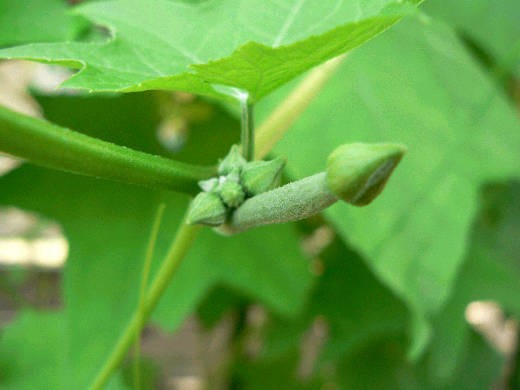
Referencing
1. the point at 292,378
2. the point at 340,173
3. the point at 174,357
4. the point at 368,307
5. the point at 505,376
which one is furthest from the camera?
the point at 174,357

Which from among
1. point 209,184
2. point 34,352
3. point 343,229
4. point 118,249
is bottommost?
point 34,352

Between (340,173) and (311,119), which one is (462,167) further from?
(340,173)

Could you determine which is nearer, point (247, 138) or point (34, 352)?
point (247, 138)

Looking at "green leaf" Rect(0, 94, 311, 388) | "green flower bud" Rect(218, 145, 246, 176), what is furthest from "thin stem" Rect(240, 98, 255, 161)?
"green leaf" Rect(0, 94, 311, 388)

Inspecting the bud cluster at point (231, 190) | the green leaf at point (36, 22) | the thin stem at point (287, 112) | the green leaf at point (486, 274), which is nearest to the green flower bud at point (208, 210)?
the bud cluster at point (231, 190)

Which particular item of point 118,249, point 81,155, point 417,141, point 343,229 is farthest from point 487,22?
point 81,155

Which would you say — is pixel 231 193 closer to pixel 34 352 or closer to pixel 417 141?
pixel 417 141

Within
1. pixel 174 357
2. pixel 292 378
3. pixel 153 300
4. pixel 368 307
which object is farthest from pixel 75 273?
pixel 174 357
